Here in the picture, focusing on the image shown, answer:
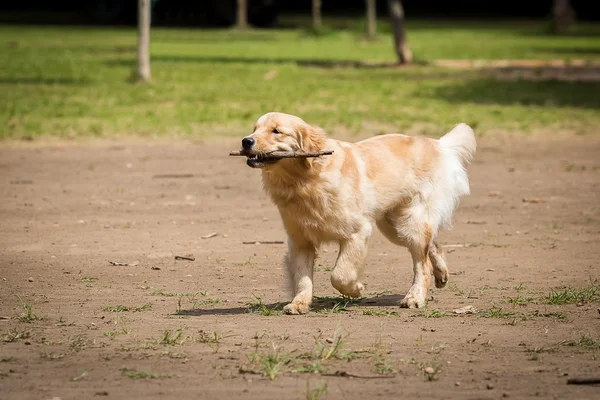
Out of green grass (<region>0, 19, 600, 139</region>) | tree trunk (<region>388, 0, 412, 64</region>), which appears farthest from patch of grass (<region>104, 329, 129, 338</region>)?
tree trunk (<region>388, 0, 412, 64</region>)

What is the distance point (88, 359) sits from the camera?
19.9 feet

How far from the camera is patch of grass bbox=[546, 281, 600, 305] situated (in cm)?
765

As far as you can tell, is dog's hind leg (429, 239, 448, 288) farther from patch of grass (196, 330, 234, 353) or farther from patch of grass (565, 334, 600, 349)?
patch of grass (196, 330, 234, 353)

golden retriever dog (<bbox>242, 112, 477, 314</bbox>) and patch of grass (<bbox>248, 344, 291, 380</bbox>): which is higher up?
golden retriever dog (<bbox>242, 112, 477, 314</bbox>)

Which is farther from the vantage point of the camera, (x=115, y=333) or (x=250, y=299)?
(x=250, y=299)

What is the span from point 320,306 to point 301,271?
0.34 meters

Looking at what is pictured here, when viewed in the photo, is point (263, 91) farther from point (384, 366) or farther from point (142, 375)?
point (142, 375)

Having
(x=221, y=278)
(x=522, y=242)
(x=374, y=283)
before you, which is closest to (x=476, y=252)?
(x=522, y=242)

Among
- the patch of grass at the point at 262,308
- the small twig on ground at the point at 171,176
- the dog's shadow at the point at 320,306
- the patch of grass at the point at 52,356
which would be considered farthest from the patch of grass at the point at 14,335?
the small twig on ground at the point at 171,176

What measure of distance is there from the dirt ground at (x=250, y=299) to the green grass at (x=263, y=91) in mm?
3868

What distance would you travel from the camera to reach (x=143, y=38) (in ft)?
74.7

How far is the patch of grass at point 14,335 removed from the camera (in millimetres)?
6480

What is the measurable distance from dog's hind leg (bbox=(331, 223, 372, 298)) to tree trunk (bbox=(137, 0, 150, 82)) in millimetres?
15852

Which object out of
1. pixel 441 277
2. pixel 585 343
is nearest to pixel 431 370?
pixel 585 343
